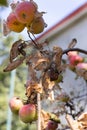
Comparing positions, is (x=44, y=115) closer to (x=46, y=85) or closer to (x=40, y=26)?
(x=46, y=85)

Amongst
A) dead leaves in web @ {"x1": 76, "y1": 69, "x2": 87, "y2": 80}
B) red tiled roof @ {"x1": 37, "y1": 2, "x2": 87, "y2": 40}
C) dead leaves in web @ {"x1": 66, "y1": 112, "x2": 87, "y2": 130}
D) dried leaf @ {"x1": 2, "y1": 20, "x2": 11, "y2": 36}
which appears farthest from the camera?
red tiled roof @ {"x1": 37, "y1": 2, "x2": 87, "y2": 40}

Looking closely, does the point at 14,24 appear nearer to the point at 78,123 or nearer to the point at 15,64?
the point at 15,64

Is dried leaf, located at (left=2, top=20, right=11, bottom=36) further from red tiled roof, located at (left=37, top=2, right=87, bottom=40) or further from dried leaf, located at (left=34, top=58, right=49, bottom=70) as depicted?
red tiled roof, located at (left=37, top=2, right=87, bottom=40)

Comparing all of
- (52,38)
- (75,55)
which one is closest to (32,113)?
(75,55)

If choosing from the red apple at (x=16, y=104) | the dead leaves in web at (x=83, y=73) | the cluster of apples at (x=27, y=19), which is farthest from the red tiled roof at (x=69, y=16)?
the cluster of apples at (x=27, y=19)

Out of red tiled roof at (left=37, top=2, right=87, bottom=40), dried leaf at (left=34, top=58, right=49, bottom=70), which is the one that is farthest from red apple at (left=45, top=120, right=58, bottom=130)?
red tiled roof at (left=37, top=2, right=87, bottom=40)

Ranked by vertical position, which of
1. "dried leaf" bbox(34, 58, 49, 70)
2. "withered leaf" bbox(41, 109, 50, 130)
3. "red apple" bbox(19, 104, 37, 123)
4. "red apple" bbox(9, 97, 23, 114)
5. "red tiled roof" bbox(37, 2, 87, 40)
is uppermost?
"red tiled roof" bbox(37, 2, 87, 40)
